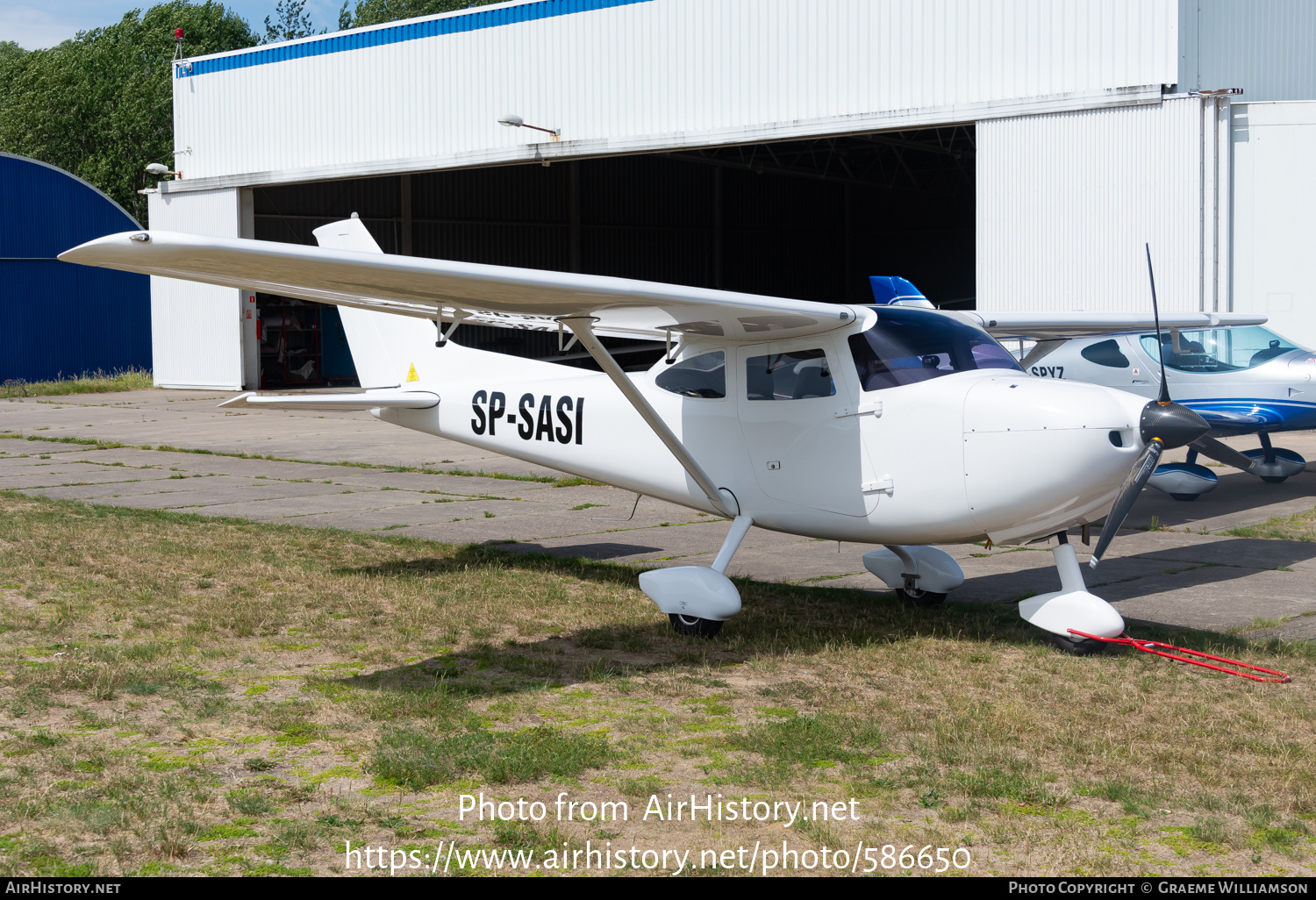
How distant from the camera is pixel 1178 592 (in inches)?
333

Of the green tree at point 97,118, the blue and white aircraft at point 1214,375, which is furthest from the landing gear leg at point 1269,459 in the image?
the green tree at point 97,118

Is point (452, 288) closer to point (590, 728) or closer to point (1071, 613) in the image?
point (590, 728)

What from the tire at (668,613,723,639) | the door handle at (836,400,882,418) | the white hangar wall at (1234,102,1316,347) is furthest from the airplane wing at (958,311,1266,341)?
the white hangar wall at (1234,102,1316,347)

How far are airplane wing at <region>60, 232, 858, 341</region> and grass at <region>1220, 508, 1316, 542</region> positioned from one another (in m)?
5.68

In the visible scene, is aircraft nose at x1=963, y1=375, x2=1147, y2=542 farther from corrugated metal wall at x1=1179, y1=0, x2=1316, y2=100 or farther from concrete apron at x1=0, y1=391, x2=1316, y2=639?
corrugated metal wall at x1=1179, y1=0, x2=1316, y2=100

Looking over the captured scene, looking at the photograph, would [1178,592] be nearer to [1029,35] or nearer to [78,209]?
[1029,35]

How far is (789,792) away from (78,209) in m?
36.1

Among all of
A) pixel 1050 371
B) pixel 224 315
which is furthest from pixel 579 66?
pixel 1050 371

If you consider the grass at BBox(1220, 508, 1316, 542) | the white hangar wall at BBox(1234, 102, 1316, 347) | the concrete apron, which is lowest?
the grass at BBox(1220, 508, 1316, 542)

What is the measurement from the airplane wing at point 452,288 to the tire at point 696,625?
5.73 ft

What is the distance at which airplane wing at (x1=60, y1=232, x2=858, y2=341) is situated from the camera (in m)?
5.44

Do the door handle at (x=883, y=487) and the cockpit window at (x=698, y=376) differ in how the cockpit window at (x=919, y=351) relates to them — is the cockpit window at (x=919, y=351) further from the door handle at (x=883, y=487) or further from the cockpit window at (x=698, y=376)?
the cockpit window at (x=698, y=376)

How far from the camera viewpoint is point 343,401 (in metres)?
8.91

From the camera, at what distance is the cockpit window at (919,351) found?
7109mm
